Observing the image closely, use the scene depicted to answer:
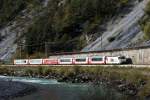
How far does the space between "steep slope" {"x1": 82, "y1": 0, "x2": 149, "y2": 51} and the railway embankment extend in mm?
15065

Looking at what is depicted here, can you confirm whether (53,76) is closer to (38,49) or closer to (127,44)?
(127,44)

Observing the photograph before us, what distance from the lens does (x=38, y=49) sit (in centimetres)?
12431

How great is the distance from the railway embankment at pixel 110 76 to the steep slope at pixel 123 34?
15.1 m

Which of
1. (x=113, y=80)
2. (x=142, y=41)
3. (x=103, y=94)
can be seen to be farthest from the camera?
(x=142, y=41)

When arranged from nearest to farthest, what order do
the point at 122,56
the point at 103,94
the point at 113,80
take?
the point at 103,94, the point at 113,80, the point at 122,56

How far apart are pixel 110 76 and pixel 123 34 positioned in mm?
35984

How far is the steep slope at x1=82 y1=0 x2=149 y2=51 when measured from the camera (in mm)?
84438

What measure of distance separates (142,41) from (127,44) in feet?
15.2

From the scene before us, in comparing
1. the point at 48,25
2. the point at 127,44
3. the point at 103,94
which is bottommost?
the point at 103,94

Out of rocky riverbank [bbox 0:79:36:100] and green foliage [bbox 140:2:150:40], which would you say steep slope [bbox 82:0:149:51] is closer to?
green foliage [bbox 140:2:150:40]

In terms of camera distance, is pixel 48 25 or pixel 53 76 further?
pixel 48 25

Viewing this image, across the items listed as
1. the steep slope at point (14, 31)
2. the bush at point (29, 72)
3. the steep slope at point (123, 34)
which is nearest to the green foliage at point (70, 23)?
the steep slope at point (14, 31)

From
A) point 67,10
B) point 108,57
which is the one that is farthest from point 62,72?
point 67,10

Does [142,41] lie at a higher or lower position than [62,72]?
higher
